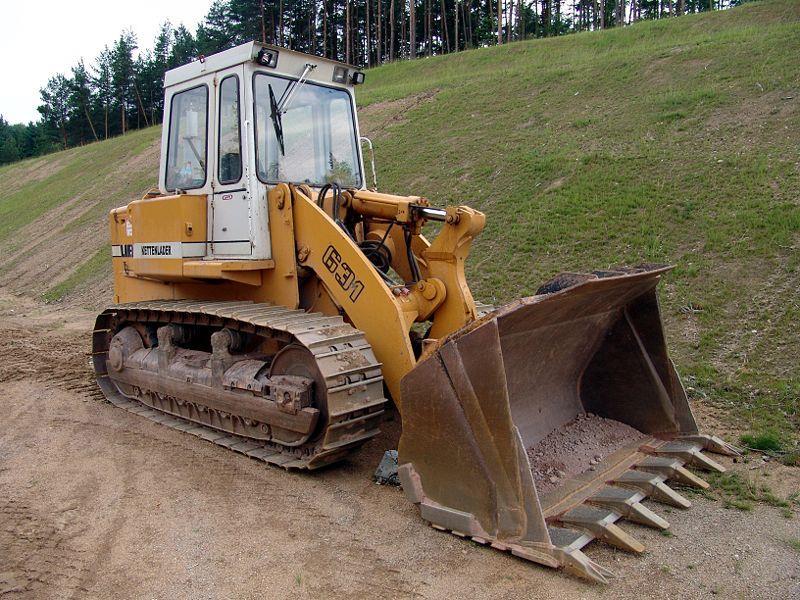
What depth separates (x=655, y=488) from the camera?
436 centimetres

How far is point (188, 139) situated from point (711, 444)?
5.12m

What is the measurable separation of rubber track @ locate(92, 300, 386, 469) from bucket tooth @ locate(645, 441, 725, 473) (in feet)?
6.72

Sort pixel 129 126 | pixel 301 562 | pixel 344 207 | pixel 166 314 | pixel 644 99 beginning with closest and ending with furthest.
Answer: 1. pixel 301 562
2. pixel 344 207
3. pixel 166 314
4. pixel 644 99
5. pixel 129 126

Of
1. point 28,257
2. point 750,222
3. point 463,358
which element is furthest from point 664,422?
point 28,257

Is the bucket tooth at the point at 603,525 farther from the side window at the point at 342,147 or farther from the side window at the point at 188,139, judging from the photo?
the side window at the point at 188,139

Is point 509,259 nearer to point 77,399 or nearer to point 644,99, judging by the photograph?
point 77,399

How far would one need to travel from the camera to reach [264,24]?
1815 inches

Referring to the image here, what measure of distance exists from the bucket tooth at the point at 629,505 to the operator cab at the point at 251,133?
10.5 ft

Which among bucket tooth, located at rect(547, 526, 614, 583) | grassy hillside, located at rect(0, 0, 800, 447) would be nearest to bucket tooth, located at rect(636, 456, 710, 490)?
bucket tooth, located at rect(547, 526, 614, 583)

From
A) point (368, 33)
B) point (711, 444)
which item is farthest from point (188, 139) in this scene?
point (368, 33)

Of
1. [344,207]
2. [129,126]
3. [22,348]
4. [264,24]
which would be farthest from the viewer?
[129,126]

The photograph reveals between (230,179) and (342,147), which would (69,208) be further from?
(230,179)

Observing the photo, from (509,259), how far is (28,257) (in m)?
17.0

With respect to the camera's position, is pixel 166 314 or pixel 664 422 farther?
pixel 166 314
